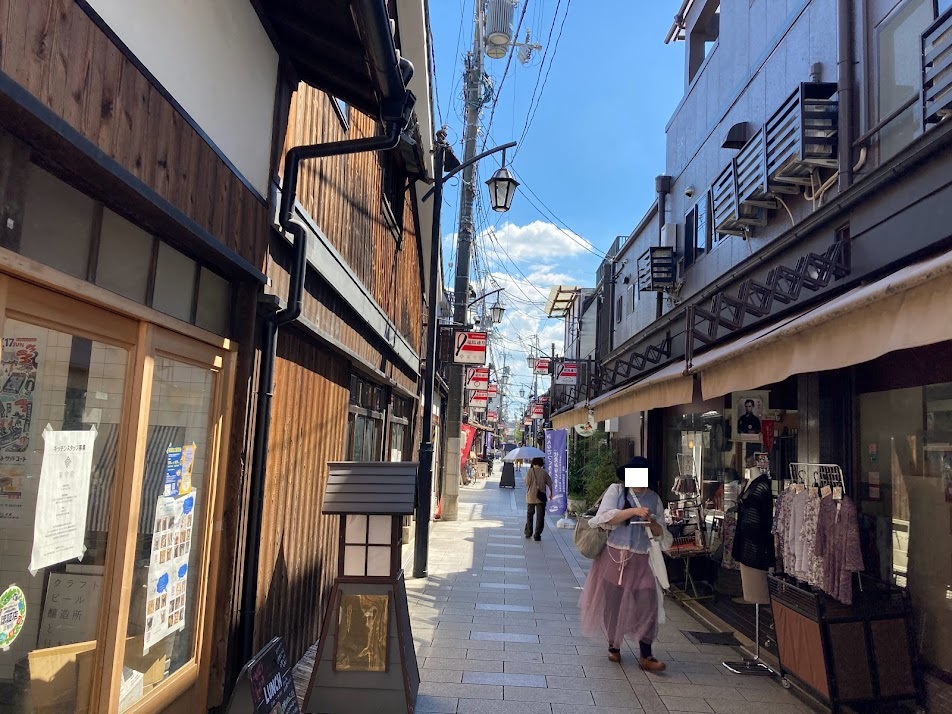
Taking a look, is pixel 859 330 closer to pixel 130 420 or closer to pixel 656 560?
pixel 656 560

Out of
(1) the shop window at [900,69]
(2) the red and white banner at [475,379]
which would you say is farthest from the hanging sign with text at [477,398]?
(1) the shop window at [900,69]

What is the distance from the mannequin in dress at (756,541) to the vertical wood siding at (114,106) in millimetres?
5283

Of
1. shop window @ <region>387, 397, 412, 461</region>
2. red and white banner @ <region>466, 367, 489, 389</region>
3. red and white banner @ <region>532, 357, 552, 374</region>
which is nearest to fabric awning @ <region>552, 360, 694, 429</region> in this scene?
shop window @ <region>387, 397, 412, 461</region>

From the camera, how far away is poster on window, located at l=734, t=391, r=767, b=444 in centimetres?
755

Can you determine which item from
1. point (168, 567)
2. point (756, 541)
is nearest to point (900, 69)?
point (756, 541)

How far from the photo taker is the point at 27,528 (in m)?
2.68

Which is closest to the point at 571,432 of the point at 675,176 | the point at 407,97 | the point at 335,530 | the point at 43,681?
the point at 675,176

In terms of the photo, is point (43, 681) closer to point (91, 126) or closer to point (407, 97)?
point (91, 126)

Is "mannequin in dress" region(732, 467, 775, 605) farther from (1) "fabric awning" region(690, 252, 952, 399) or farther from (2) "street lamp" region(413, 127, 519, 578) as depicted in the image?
(2) "street lamp" region(413, 127, 519, 578)

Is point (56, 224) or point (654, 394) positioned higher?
point (56, 224)

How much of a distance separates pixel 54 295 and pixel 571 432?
20186mm

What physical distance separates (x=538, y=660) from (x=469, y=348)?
8753mm

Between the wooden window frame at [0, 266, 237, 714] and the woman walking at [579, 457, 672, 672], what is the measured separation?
3570 millimetres

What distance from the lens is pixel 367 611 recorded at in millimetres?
4805
